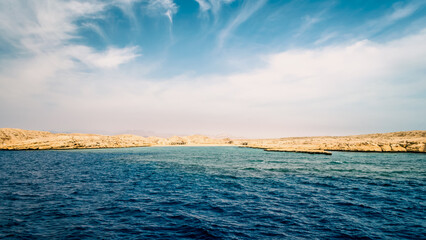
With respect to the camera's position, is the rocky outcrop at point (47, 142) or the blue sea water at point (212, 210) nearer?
the blue sea water at point (212, 210)

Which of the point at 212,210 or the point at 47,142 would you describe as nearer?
the point at 212,210

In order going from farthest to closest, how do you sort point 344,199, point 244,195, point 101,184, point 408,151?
point 408,151 < point 101,184 < point 244,195 < point 344,199

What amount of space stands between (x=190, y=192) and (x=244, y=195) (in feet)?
19.9

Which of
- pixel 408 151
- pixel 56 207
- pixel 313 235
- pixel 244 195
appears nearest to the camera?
pixel 313 235

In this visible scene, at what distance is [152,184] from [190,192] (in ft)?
22.4

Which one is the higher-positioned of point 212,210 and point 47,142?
point 47,142

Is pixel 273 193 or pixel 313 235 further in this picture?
pixel 273 193

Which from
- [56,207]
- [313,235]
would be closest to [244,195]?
[313,235]

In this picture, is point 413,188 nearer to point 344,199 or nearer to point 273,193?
point 344,199

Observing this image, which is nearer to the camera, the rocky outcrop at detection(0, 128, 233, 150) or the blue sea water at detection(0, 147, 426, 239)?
the blue sea water at detection(0, 147, 426, 239)

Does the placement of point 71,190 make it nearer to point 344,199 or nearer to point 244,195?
point 244,195

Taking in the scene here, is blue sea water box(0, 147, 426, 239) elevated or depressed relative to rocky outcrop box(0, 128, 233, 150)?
depressed

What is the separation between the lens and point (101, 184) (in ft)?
87.8

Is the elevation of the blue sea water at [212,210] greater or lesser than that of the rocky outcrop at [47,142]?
lesser
